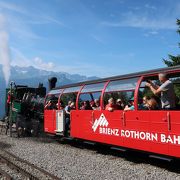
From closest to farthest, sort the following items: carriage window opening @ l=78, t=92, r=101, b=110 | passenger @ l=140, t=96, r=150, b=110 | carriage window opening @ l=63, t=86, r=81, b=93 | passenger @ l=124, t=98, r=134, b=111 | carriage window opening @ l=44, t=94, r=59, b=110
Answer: passenger @ l=140, t=96, r=150, b=110
passenger @ l=124, t=98, r=134, b=111
carriage window opening @ l=78, t=92, r=101, b=110
carriage window opening @ l=63, t=86, r=81, b=93
carriage window opening @ l=44, t=94, r=59, b=110

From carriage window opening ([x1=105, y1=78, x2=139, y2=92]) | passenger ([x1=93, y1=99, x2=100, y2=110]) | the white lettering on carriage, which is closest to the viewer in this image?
the white lettering on carriage

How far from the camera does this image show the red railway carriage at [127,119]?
343 inches

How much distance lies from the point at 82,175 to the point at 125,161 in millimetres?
2138

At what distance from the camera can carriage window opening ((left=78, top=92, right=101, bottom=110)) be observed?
12430 millimetres

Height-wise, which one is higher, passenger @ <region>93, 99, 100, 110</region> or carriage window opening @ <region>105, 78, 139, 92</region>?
carriage window opening @ <region>105, 78, 139, 92</region>

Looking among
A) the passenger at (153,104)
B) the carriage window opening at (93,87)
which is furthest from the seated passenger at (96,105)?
the passenger at (153,104)

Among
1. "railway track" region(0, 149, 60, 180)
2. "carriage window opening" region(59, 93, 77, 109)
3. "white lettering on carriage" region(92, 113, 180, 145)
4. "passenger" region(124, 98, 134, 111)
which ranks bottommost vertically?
"railway track" region(0, 149, 60, 180)

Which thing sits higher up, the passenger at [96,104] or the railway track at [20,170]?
the passenger at [96,104]

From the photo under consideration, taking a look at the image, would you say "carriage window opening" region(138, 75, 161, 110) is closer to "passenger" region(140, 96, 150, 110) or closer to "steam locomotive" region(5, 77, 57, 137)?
"passenger" region(140, 96, 150, 110)

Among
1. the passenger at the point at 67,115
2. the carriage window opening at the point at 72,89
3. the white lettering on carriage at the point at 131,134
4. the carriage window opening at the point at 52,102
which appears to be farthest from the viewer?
the carriage window opening at the point at 52,102

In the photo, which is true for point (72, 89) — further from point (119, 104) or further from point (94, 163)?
point (94, 163)

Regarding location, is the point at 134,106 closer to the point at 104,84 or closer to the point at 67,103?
the point at 104,84

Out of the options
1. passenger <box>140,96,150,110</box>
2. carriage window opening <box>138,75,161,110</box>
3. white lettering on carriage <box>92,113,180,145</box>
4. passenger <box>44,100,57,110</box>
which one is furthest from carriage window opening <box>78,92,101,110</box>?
passenger <box>44,100,57,110</box>

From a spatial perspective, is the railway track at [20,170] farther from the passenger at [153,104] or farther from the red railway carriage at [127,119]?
the passenger at [153,104]
